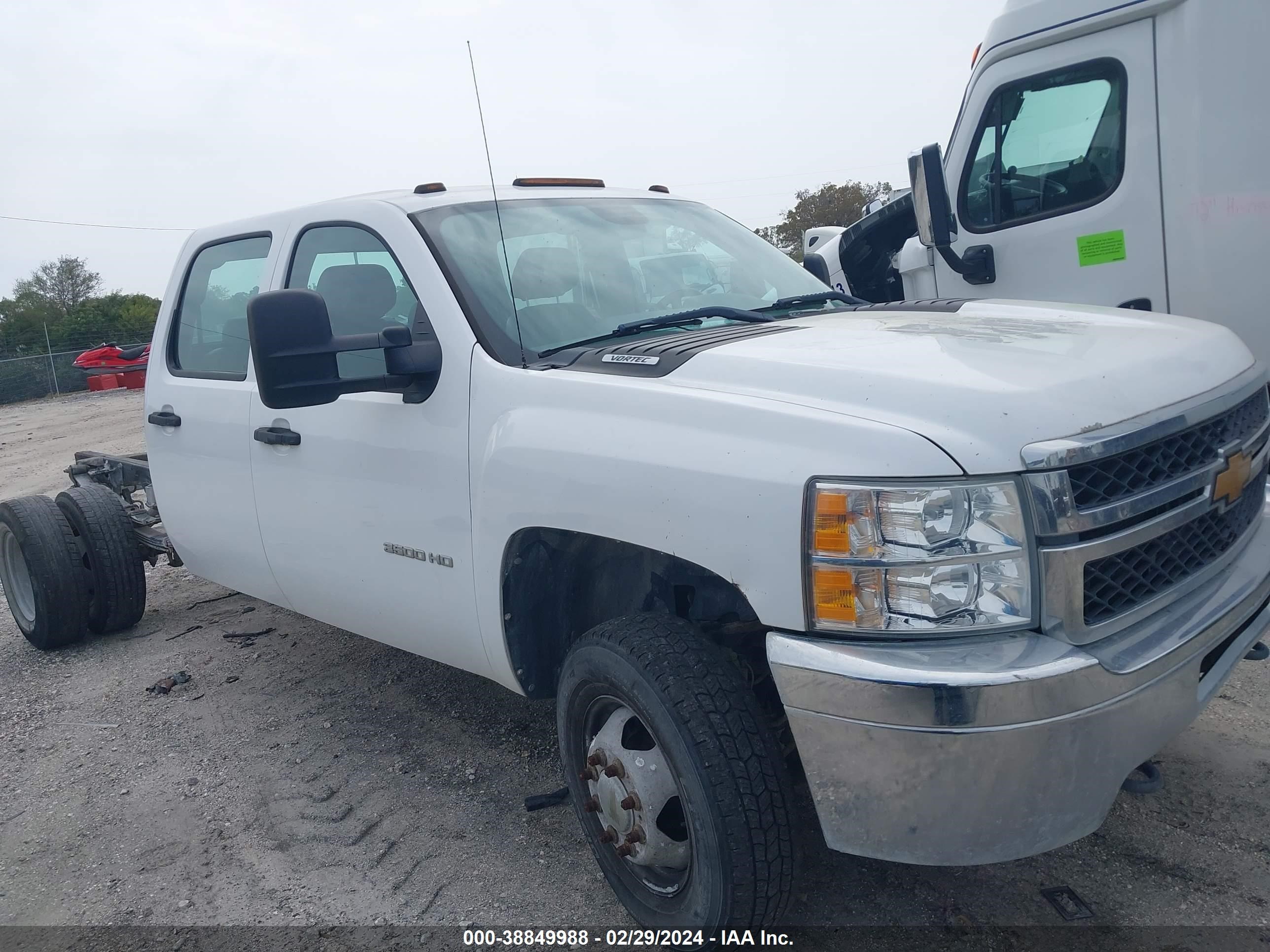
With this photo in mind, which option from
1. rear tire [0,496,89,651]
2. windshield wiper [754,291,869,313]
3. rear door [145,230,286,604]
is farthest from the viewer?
rear tire [0,496,89,651]

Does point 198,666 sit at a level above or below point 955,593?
below

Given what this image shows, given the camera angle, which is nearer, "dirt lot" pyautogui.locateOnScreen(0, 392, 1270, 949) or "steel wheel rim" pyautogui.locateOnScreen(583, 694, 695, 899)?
"steel wheel rim" pyautogui.locateOnScreen(583, 694, 695, 899)

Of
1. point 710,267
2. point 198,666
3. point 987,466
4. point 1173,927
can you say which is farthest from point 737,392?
point 198,666

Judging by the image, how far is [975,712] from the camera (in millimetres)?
1909

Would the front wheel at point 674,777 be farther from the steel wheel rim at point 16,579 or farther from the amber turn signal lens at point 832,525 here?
the steel wheel rim at point 16,579

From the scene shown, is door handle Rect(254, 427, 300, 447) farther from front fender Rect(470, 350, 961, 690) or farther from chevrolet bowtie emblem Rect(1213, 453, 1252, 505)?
chevrolet bowtie emblem Rect(1213, 453, 1252, 505)

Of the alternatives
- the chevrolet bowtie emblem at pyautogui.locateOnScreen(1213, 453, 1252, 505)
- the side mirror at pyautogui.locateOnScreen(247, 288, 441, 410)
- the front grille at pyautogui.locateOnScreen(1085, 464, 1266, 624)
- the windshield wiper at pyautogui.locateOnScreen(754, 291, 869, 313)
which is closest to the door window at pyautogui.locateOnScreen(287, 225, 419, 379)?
the side mirror at pyautogui.locateOnScreen(247, 288, 441, 410)

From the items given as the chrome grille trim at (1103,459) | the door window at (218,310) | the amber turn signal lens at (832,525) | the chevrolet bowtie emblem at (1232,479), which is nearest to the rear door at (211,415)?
the door window at (218,310)

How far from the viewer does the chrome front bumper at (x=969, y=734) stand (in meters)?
1.93

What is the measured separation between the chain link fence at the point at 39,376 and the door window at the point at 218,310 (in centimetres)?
2651

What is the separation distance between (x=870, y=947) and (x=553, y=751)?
1.46 meters

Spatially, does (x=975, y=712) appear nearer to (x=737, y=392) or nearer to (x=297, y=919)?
(x=737, y=392)

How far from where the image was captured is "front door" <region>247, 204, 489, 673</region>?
3.01 metres

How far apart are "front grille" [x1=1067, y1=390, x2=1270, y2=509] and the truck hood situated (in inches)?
3.2
